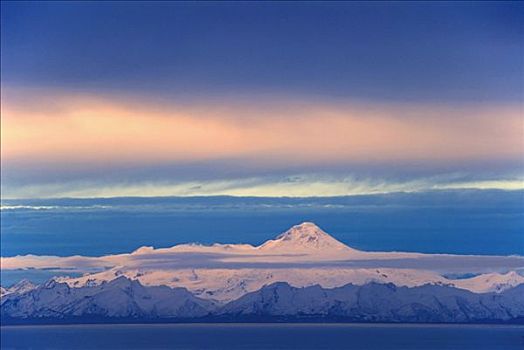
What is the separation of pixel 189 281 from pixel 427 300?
9.26 ft

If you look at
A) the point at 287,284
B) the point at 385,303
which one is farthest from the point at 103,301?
the point at 385,303

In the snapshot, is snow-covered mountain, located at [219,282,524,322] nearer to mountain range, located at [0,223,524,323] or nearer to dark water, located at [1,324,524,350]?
mountain range, located at [0,223,524,323]

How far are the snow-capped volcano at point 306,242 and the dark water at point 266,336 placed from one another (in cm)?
108

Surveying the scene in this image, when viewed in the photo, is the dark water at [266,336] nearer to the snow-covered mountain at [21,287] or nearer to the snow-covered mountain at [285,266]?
the snow-covered mountain at [285,266]

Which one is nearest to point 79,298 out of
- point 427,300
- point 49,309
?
point 49,309

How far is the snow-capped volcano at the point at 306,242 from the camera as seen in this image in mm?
11836

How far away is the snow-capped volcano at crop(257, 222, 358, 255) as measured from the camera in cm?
1184

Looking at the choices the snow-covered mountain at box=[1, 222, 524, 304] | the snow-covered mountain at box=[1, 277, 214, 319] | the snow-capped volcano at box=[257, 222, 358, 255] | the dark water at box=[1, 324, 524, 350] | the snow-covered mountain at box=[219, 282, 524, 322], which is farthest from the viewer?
the snow-covered mountain at box=[1, 277, 214, 319]

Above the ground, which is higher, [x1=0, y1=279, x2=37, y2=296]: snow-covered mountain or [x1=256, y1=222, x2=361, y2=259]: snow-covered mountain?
[x1=256, y1=222, x2=361, y2=259]: snow-covered mountain

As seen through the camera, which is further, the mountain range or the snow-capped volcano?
the mountain range

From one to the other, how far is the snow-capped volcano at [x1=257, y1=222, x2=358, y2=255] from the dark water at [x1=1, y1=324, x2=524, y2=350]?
108cm

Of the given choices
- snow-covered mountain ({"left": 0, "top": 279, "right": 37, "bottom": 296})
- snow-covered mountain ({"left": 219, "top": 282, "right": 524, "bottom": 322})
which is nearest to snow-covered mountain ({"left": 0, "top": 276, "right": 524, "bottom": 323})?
snow-covered mountain ({"left": 219, "top": 282, "right": 524, "bottom": 322})

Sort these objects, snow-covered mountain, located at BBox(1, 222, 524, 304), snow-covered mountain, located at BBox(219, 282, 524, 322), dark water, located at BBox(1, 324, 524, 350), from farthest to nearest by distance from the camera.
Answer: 1. dark water, located at BBox(1, 324, 524, 350)
2. snow-covered mountain, located at BBox(219, 282, 524, 322)
3. snow-covered mountain, located at BBox(1, 222, 524, 304)

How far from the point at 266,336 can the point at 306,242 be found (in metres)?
2.18
